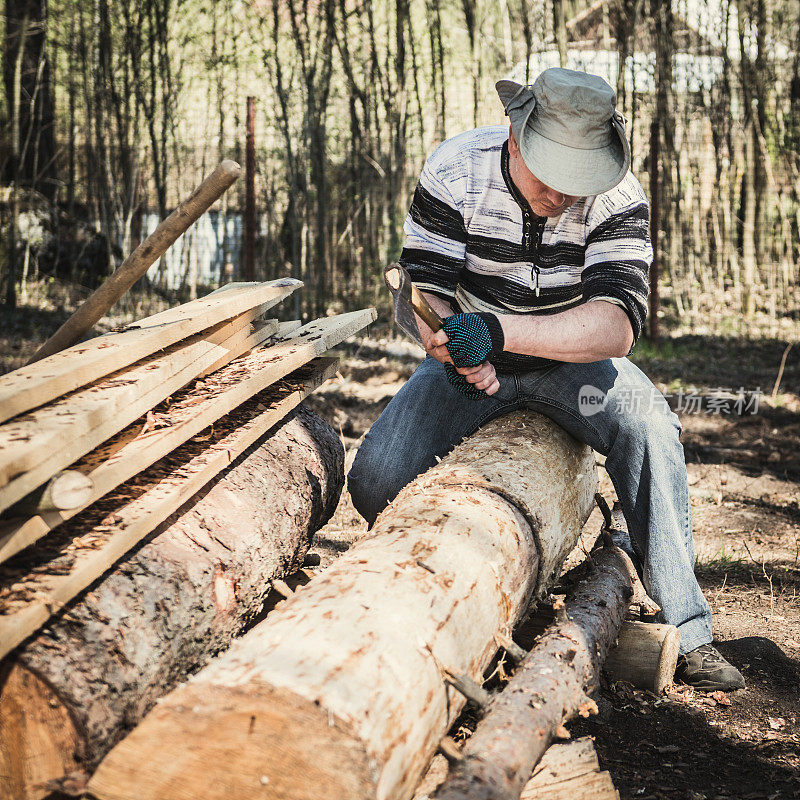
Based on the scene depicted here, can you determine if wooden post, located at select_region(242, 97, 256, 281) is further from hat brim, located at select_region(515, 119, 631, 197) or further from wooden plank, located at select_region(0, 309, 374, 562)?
hat brim, located at select_region(515, 119, 631, 197)

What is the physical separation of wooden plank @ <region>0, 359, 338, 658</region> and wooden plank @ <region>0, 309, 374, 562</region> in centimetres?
8

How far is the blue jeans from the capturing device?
2.56m

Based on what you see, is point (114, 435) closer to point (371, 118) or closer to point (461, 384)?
point (461, 384)

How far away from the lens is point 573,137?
7.79 feet

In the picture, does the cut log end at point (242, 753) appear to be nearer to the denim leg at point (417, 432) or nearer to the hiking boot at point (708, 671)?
the denim leg at point (417, 432)

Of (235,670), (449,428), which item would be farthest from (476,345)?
(235,670)

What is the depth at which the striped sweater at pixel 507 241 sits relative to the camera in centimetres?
262

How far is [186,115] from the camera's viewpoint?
9086mm

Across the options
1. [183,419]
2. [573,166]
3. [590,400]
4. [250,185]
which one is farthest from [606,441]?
[250,185]

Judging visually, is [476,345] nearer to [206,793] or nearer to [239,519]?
[239,519]

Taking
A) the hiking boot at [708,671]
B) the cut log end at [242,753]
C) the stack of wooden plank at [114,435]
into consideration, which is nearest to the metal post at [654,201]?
the hiking boot at [708,671]

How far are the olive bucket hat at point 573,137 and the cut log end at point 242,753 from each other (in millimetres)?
1706

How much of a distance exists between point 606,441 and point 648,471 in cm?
16

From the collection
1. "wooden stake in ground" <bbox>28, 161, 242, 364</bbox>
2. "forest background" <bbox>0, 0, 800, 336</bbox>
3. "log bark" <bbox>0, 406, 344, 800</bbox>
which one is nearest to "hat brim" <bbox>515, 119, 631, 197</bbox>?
"wooden stake in ground" <bbox>28, 161, 242, 364</bbox>
